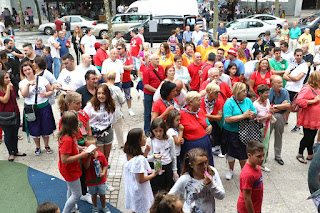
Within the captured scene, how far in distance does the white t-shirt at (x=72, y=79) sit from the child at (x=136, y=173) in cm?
288

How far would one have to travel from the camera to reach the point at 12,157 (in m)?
6.20

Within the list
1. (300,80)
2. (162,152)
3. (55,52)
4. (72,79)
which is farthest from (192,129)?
(55,52)

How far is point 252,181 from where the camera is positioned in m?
3.42

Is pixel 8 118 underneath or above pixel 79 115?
underneath

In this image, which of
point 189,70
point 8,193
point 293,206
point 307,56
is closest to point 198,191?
point 293,206

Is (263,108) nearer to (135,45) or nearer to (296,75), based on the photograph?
(296,75)

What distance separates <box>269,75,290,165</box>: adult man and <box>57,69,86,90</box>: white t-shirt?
12.3 feet

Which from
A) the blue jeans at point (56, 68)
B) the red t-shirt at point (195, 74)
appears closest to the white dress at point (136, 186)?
the red t-shirt at point (195, 74)

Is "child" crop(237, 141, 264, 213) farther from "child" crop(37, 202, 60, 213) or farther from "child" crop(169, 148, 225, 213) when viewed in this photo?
"child" crop(37, 202, 60, 213)

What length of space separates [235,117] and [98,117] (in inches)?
86.5

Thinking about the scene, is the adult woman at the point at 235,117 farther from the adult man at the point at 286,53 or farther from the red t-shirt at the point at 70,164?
the adult man at the point at 286,53

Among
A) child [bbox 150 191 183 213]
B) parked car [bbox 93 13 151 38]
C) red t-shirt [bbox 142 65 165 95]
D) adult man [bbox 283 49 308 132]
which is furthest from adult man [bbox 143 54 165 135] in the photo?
parked car [bbox 93 13 151 38]

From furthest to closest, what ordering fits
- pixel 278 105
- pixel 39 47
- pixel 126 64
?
pixel 39 47
pixel 126 64
pixel 278 105

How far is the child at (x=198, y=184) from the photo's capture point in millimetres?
3176
